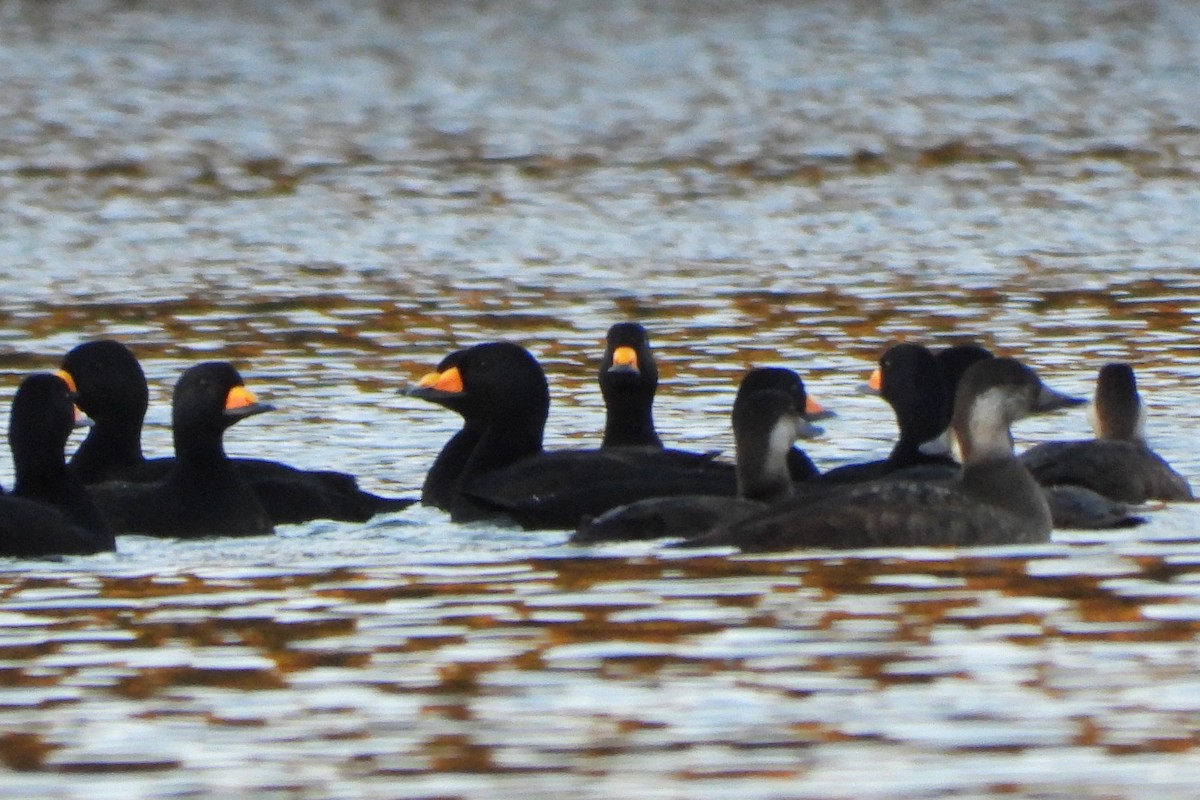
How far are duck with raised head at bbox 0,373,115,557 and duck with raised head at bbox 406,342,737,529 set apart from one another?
1599mm

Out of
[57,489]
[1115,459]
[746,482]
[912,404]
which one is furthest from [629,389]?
[57,489]

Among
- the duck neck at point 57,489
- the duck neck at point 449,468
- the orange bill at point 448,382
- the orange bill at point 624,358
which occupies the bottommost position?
the duck neck at point 449,468

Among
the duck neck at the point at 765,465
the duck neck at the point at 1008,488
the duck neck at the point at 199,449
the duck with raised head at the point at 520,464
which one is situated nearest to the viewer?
the duck neck at the point at 1008,488

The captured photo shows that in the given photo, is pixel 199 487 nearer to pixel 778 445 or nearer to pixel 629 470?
Result: pixel 629 470

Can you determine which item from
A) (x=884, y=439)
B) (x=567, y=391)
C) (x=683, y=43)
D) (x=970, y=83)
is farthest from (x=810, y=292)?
(x=683, y=43)

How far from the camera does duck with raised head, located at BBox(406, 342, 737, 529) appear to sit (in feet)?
40.8

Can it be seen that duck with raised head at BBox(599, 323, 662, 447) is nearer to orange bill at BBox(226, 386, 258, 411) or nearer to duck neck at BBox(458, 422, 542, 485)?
duck neck at BBox(458, 422, 542, 485)

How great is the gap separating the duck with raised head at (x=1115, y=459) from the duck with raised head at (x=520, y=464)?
143cm

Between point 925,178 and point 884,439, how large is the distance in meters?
12.6

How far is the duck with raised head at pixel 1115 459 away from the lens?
41.9 feet

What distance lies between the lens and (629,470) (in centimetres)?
1276

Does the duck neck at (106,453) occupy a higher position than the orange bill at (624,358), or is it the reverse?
the orange bill at (624,358)

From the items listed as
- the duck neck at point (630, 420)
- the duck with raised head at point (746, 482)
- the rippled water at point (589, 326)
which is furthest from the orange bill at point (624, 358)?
the rippled water at point (589, 326)

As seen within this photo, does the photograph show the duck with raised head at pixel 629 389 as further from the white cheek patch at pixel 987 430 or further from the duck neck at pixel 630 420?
the white cheek patch at pixel 987 430
